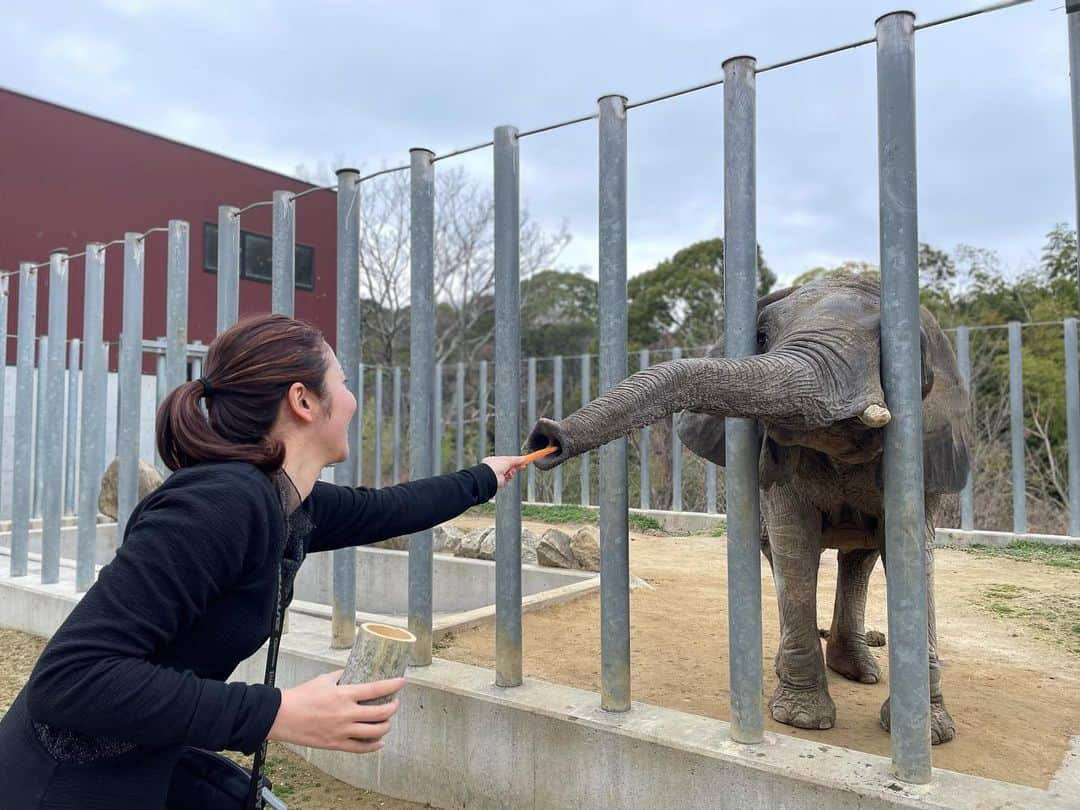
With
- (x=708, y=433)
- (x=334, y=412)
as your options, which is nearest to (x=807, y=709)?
(x=708, y=433)

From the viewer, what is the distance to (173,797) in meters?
1.73

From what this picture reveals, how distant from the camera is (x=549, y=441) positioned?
A: 2.47 meters

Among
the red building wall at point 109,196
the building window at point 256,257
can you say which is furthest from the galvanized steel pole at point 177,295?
the building window at point 256,257

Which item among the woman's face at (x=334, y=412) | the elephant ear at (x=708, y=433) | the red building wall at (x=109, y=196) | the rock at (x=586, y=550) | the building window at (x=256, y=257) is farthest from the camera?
the building window at (x=256, y=257)

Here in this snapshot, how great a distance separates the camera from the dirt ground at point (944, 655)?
3.17 m

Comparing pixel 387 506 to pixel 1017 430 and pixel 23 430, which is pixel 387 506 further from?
pixel 1017 430

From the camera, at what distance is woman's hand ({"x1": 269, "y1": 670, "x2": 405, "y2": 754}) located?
140 centimetres

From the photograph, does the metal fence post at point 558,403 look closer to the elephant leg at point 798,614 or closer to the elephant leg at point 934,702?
the elephant leg at point 798,614

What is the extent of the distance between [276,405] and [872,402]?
5.86 ft

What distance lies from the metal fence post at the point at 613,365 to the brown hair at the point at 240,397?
1.62 m

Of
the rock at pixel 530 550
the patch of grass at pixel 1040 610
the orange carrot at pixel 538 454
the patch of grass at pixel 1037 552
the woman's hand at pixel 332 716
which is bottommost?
the patch of grass at pixel 1040 610

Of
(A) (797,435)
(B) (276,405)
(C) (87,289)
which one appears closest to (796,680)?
(A) (797,435)

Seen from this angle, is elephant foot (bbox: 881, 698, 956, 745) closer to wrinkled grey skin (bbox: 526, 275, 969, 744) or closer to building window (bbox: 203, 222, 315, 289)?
wrinkled grey skin (bbox: 526, 275, 969, 744)

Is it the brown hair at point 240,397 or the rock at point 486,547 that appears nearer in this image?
the brown hair at point 240,397
